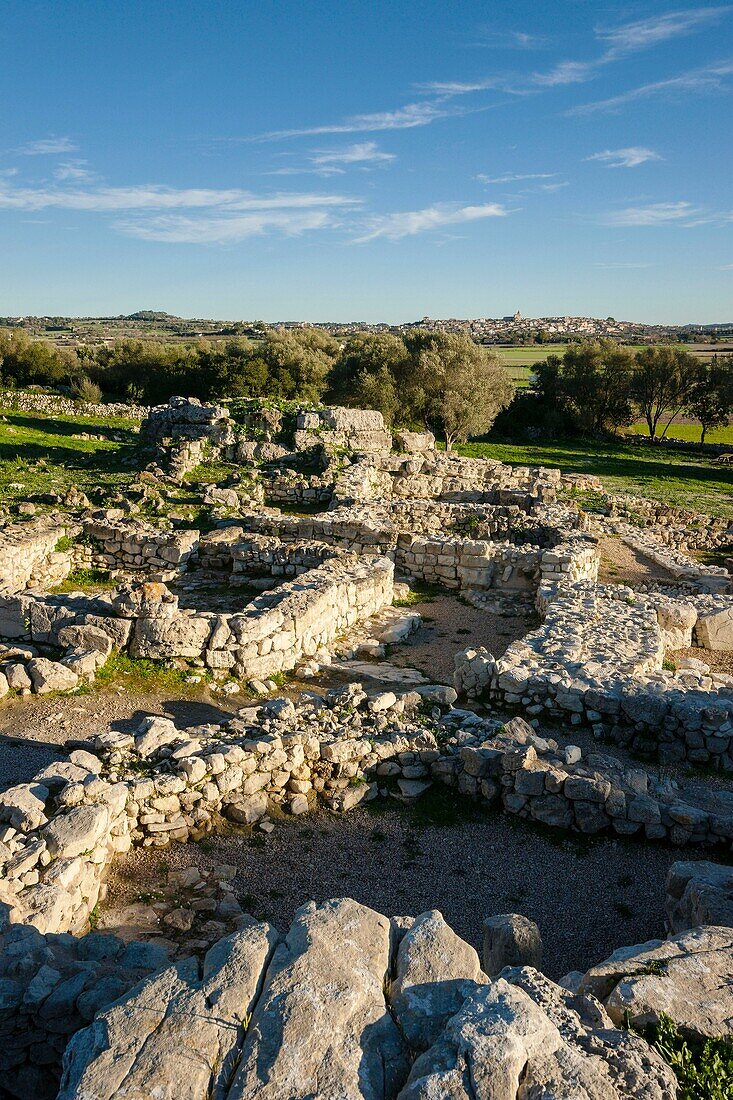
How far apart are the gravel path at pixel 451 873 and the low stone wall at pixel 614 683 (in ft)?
7.31

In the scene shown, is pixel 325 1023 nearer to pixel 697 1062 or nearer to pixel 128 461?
pixel 697 1062

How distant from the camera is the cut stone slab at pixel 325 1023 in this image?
346 cm

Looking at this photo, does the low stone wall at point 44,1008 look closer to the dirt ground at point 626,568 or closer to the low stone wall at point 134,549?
the low stone wall at point 134,549

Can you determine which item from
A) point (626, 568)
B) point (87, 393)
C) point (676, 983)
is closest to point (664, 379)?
point (626, 568)

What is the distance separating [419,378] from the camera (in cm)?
3972

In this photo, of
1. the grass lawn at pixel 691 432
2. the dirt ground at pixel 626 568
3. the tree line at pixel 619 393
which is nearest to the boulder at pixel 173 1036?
the dirt ground at pixel 626 568

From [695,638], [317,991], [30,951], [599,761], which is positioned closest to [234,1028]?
[317,991]

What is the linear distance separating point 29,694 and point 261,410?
18431mm

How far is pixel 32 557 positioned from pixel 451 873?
12042mm

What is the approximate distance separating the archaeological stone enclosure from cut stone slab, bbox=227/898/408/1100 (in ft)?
0.05

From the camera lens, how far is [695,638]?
45.2ft

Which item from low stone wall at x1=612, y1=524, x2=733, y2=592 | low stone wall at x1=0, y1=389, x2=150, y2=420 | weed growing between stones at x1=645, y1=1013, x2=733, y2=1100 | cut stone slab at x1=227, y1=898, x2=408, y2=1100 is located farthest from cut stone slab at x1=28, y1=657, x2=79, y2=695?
low stone wall at x1=0, y1=389, x2=150, y2=420

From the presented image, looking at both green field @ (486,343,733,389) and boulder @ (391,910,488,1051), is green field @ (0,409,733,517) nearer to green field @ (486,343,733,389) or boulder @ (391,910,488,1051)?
boulder @ (391,910,488,1051)

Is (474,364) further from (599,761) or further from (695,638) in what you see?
(599,761)
